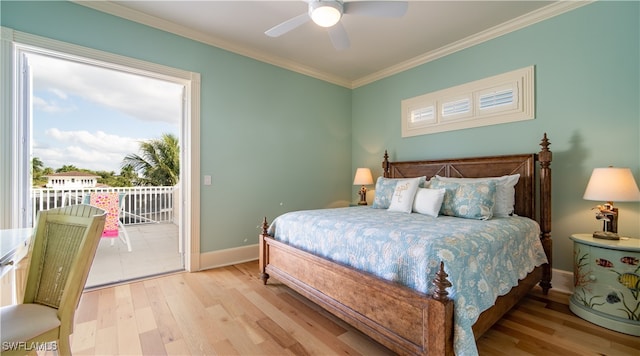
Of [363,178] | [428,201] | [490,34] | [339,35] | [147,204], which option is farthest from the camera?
[147,204]

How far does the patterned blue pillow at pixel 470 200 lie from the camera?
8.09 feet

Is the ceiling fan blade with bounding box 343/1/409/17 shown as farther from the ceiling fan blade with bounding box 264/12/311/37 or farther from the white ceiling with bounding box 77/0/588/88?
the white ceiling with bounding box 77/0/588/88

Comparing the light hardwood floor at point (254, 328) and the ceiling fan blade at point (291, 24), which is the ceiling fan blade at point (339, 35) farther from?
the light hardwood floor at point (254, 328)

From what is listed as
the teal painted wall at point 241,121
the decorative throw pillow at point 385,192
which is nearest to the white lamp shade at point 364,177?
the teal painted wall at point 241,121

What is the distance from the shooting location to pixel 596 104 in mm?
2480

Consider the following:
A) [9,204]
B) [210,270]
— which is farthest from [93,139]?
[210,270]

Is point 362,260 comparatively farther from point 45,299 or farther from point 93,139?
point 93,139

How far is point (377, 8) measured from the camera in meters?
2.11

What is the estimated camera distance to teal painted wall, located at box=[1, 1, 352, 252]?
257 centimetres

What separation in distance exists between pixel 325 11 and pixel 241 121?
6.41ft

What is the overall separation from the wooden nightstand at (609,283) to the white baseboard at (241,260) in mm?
524

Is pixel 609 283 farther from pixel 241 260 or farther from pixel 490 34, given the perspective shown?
pixel 241 260

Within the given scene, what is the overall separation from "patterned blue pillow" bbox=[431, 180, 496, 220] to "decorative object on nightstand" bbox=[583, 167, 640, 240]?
707mm

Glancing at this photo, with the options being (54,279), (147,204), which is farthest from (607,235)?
(147,204)
